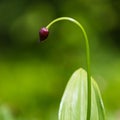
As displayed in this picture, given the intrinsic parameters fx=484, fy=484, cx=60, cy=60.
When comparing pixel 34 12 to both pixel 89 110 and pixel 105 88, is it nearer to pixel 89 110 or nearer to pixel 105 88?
pixel 105 88

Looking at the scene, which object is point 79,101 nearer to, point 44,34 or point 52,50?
point 44,34

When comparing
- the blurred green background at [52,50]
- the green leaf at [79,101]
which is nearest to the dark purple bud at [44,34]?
the green leaf at [79,101]

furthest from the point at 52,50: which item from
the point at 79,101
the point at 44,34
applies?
the point at 44,34

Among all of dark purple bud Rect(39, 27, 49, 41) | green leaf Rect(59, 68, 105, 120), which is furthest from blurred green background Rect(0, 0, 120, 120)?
dark purple bud Rect(39, 27, 49, 41)

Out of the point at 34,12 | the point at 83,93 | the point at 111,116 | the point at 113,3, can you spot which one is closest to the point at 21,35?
the point at 34,12

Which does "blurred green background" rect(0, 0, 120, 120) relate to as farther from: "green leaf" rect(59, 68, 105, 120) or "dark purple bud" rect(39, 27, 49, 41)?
"dark purple bud" rect(39, 27, 49, 41)

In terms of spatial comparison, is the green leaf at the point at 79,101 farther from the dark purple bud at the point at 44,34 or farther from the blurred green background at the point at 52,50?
the blurred green background at the point at 52,50
